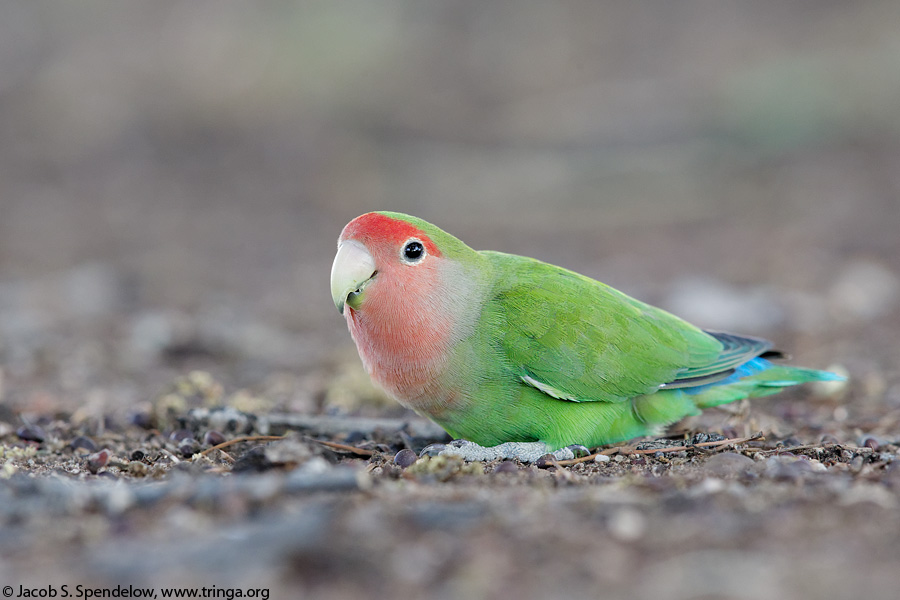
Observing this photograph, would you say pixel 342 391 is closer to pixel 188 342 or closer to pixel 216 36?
pixel 188 342

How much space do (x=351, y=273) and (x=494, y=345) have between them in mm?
935

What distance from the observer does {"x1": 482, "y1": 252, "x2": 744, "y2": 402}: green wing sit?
201 inches

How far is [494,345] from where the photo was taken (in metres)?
5.09

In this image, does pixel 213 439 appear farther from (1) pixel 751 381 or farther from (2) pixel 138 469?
(1) pixel 751 381

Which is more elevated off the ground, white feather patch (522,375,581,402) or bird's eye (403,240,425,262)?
bird's eye (403,240,425,262)

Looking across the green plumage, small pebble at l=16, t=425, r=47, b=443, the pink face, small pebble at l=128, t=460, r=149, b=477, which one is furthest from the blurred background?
small pebble at l=128, t=460, r=149, b=477

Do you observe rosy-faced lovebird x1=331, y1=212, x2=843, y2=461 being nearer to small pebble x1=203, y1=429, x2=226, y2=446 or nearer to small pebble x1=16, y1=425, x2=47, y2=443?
small pebble x1=203, y1=429, x2=226, y2=446

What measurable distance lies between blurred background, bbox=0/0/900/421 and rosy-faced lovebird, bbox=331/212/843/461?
363 cm

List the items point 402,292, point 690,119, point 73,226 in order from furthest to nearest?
point 690,119 < point 73,226 < point 402,292

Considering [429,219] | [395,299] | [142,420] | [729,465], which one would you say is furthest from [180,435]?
[429,219]

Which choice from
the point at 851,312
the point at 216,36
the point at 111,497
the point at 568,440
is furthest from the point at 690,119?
the point at 111,497

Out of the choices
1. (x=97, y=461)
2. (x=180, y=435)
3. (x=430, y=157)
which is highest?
(x=430, y=157)

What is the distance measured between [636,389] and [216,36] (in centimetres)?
1445

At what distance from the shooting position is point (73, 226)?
46.2 ft
